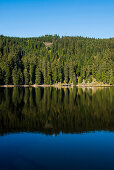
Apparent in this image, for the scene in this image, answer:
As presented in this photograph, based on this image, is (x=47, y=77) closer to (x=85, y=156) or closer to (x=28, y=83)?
(x=28, y=83)

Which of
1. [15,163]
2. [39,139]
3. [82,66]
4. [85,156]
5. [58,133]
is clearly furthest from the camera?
[82,66]

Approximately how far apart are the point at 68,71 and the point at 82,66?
57.8ft

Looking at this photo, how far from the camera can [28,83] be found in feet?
479

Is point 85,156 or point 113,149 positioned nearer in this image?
point 85,156

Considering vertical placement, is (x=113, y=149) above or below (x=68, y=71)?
below

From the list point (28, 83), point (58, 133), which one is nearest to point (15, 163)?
point (58, 133)

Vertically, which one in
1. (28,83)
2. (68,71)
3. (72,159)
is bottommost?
(72,159)

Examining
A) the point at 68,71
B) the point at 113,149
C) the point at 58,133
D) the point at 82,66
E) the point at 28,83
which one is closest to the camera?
the point at 113,149

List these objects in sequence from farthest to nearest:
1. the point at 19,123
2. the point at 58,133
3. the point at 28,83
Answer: the point at 28,83 → the point at 19,123 → the point at 58,133

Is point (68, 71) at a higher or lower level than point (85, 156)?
higher

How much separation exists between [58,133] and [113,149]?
721cm

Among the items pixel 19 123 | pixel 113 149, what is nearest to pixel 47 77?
pixel 19 123

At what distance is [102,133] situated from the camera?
24469 mm

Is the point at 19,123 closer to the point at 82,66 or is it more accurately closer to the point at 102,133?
the point at 102,133
